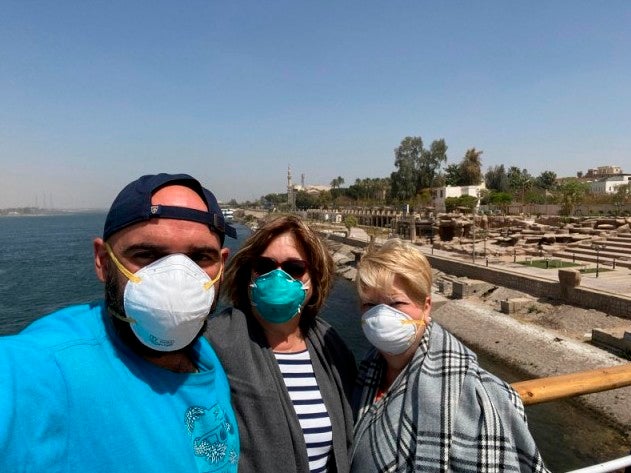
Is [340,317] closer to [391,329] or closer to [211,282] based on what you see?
[391,329]

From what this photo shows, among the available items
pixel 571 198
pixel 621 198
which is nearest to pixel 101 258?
pixel 571 198

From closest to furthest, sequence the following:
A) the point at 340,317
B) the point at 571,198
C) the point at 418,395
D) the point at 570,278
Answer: the point at 418,395, the point at 570,278, the point at 340,317, the point at 571,198

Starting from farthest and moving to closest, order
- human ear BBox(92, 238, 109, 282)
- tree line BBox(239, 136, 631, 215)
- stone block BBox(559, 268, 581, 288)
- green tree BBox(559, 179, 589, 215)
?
1. tree line BBox(239, 136, 631, 215)
2. green tree BBox(559, 179, 589, 215)
3. stone block BBox(559, 268, 581, 288)
4. human ear BBox(92, 238, 109, 282)

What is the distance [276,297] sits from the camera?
197cm

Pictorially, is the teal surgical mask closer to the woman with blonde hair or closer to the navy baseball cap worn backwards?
the woman with blonde hair

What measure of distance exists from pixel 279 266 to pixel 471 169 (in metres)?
64.4

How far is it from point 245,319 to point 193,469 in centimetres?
82

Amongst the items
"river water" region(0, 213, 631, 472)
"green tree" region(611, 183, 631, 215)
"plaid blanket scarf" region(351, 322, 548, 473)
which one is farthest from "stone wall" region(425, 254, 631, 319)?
"green tree" region(611, 183, 631, 215)

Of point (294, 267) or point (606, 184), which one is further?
point (606, 184)

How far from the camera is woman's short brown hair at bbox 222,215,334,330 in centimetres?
209

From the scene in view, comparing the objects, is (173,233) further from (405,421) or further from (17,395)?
(405,421)

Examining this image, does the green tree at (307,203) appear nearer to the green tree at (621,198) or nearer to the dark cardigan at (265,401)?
the green tree at (621,198)

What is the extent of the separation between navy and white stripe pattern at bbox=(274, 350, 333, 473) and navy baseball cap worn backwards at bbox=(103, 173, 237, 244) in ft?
2.69

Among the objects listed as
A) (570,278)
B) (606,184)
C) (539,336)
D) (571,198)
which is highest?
(606,184)
